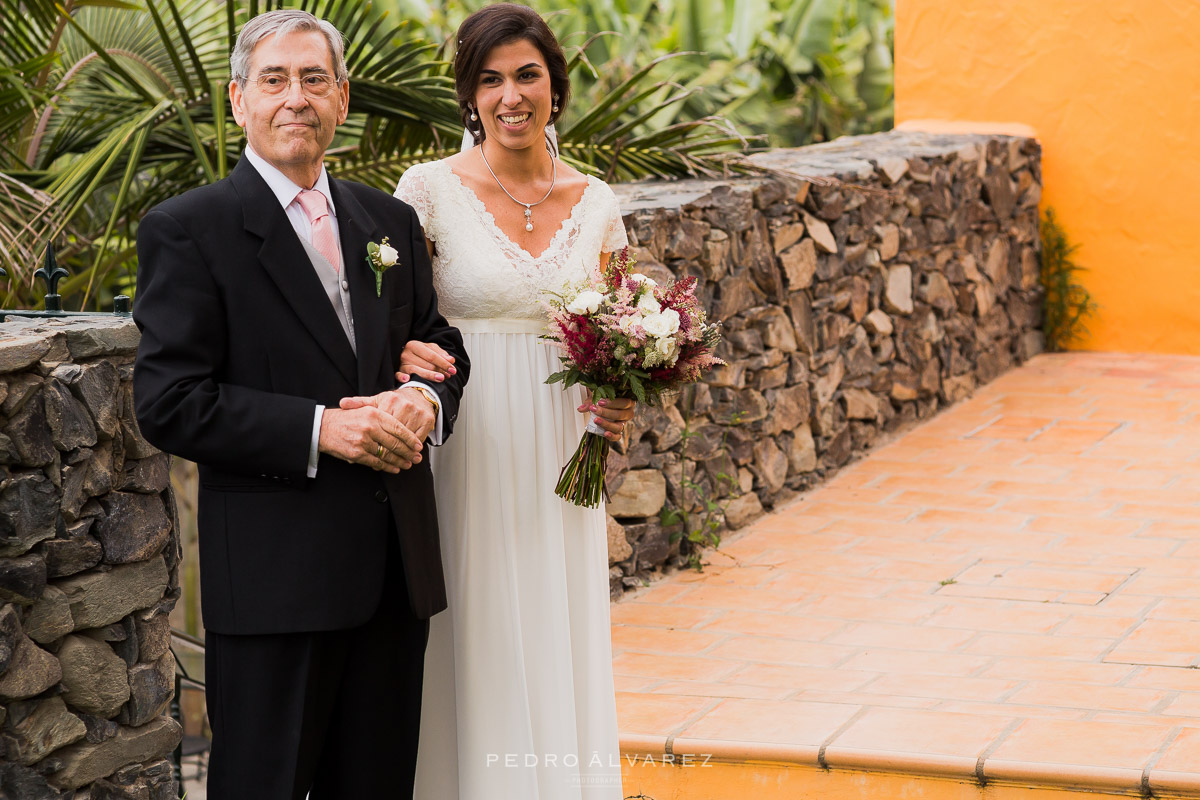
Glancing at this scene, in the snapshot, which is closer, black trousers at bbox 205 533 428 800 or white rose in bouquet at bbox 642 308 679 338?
black trousers at bbox 205 533 428 800

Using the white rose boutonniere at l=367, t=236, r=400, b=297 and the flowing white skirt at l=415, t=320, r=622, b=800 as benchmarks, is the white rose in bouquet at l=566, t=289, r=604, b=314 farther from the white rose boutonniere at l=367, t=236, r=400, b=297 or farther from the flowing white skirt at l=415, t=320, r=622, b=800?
the white rose boutonniere at l=367, t=236, r=400, b=297

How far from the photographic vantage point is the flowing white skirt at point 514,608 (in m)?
3.01

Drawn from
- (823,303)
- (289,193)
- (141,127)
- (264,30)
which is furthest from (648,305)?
(823,303)

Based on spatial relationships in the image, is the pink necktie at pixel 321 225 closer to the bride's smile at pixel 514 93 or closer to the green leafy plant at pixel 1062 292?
the bride's smile at pixel 514 93

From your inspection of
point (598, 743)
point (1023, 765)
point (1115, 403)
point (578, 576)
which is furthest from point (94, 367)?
point (1115, 403)

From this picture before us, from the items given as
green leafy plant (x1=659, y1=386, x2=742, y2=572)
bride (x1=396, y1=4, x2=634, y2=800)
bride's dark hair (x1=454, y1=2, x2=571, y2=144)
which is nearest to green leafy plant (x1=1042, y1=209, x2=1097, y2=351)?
green leafy plant (x1=659, y1=386, x2=742, y2=572)

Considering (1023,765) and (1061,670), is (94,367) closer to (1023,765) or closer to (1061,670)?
(1023,765)

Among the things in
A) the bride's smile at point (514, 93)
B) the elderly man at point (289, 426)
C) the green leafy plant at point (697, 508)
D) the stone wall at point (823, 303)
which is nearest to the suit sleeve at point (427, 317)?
the elderly man at point (289, 426)

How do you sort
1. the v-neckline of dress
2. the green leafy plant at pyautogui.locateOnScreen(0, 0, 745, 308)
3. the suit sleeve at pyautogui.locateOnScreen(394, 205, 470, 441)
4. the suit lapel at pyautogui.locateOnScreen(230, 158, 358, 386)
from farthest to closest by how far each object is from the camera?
the green leafy plant at pyautogui.locateOnScreen(0, 0, 745, 308) → the v-neckline of dress → the suit sleeve at pyautogui.locateOnScreen(394, 205, 470, 441) → the suit lapel at pyautogui.locateOnScreen(230, 158, 358, 386)

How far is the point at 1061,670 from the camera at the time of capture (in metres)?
4.15

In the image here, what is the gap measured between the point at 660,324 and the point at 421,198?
0.67 m

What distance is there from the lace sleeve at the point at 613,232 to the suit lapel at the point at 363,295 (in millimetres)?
775

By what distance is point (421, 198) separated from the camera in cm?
309

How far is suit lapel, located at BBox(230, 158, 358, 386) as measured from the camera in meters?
2.46
